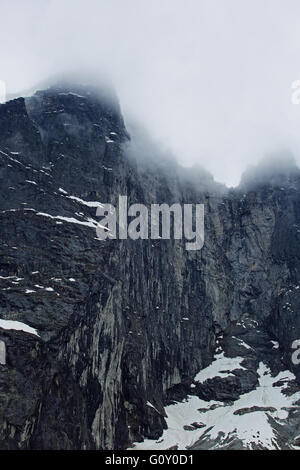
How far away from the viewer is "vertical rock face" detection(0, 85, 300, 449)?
8081 cm

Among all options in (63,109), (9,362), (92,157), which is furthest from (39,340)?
(63,109)

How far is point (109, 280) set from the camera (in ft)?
319

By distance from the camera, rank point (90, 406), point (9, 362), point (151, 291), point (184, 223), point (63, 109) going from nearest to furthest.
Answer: point (9, 362), point (90, 406), point (151, 291), point (63, 109), point (184, 223)

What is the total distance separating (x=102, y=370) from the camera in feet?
295

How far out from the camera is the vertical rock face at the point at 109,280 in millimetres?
80812

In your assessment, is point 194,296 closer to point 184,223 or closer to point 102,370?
point 184,223

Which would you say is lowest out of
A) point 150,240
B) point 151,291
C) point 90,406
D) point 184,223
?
point 90,406

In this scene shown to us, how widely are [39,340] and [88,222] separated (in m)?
27.7

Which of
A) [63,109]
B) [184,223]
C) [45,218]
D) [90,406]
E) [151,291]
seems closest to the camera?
[90,406]

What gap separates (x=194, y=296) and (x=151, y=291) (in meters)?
15.8
